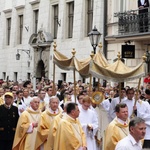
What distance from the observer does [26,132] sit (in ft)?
37.4

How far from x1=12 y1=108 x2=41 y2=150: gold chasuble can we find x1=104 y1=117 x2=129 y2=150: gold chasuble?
11.0 feet

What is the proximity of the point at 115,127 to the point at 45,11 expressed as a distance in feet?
73.9

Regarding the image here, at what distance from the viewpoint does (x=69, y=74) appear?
27016 mm

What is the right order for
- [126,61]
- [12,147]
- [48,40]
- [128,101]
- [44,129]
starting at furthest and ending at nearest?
[48,40] < [126,61] < [128,101] < [12,147] < [44,129]

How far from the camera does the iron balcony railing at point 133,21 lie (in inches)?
837

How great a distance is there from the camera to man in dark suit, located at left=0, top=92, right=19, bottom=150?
11906 mm

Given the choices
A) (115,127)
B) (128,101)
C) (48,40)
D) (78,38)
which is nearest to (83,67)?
(128,101)

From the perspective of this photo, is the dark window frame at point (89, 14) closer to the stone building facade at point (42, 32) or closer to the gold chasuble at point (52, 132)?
the stone building facade at point (42, 32)

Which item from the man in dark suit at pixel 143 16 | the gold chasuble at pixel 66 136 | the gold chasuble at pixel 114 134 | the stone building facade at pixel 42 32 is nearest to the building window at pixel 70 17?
the stone building facade at pixel 42 32

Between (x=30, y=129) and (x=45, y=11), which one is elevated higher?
(x=45, y=11)

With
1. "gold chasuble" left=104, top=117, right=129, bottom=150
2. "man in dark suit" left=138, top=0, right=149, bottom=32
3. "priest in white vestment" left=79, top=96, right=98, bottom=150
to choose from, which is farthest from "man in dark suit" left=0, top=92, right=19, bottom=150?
"man in dark suit" left=138, top=0, right=149, bottom=32

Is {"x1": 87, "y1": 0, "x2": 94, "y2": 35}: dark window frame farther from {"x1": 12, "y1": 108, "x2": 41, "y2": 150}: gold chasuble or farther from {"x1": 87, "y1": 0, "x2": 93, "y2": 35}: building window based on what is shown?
{"x1": 12, "y1": 108, "x2": 41, "y2": 150}: gold chasuble

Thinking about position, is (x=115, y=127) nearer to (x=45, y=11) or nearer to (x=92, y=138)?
(x=92, y=138)

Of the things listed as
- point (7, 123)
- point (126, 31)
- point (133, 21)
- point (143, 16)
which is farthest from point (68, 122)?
point (126, 31)
